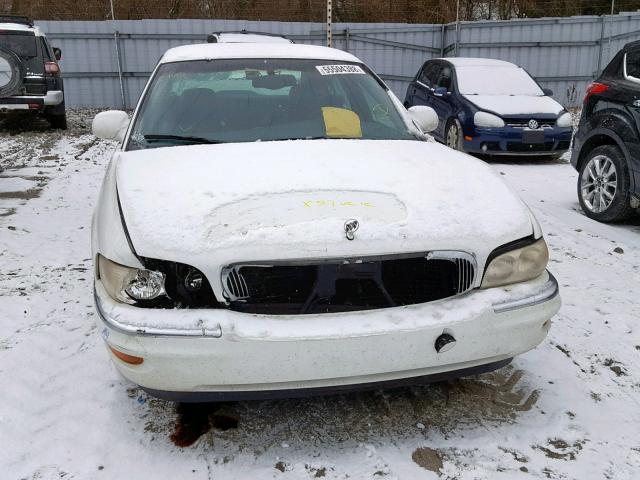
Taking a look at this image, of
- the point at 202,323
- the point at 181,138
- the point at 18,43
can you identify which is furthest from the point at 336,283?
the point at 18,43

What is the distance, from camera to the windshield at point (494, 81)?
8.84m

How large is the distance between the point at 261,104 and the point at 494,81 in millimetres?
6591

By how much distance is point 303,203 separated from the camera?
2.30 meters

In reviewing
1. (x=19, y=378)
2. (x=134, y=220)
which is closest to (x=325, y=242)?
(x=134, y=220)

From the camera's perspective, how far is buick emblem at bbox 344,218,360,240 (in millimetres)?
2104

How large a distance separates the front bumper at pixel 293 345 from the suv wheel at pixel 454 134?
6529 mm

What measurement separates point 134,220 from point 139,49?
43.7 ft

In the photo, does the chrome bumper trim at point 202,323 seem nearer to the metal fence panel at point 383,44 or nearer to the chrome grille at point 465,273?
the chrome grille at point 465,273

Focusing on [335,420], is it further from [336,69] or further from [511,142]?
[511,142]

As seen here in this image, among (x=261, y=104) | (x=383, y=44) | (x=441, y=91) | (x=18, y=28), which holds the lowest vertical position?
(x=441, y=91)

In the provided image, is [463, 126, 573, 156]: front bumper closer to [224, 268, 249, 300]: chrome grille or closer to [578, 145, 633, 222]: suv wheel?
[578, 145, 633, 222]: suv wheel

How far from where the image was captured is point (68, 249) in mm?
4602

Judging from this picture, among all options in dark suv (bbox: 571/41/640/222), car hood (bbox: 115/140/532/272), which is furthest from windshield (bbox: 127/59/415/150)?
dark suv (bbox: 571/41/640/222)

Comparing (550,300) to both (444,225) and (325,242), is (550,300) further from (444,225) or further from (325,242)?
(325,242)
